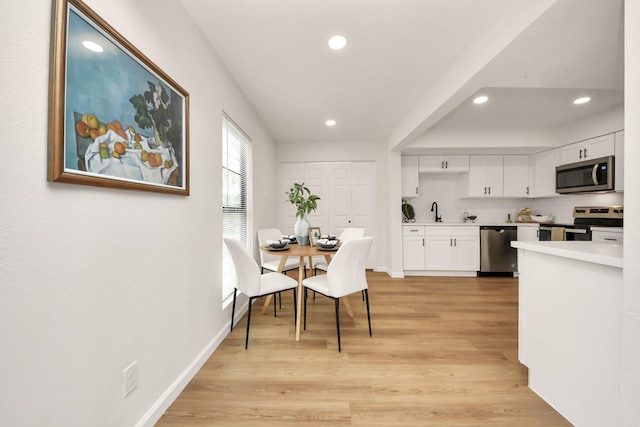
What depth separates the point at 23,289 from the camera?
752mm

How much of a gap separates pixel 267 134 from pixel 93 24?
122 inches

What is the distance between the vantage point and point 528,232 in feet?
13.6

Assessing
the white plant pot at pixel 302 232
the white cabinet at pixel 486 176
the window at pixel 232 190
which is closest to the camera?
the window at pixel 232 190

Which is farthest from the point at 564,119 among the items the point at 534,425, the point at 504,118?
the point at 534,425

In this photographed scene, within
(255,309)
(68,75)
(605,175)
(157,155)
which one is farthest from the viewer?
(605,175)

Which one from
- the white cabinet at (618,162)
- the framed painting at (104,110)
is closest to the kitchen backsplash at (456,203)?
the white cabinet at (618,162)

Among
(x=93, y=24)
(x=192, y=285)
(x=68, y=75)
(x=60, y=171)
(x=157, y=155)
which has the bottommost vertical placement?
(x=192, y=285)

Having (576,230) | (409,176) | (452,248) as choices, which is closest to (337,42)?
(409,176)

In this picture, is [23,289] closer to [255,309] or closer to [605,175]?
[255,309]

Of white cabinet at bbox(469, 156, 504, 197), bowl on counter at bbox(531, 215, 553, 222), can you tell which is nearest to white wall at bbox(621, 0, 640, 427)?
white cabinet at bbox(469, 156, 504, 197)

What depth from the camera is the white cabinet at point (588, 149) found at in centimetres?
329

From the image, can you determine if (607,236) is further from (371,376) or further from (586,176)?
(371,376)

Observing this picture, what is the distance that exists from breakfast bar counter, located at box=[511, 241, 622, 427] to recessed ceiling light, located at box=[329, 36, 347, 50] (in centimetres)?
191

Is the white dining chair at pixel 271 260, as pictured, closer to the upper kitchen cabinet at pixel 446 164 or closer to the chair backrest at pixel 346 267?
the chair backrest at pixel 346 267
